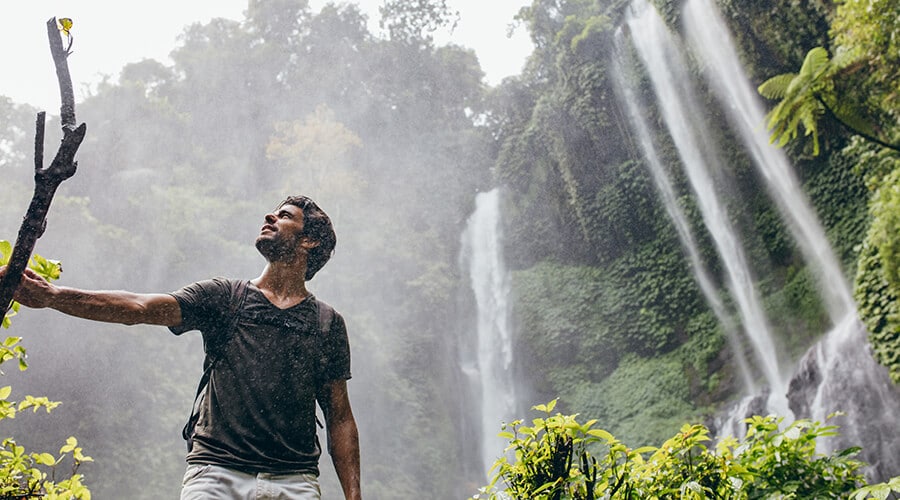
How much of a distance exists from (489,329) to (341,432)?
14.9m

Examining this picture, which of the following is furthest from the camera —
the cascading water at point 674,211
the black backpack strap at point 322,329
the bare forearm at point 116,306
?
the cascading water at point 674,211

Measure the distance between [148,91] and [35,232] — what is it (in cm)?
2800

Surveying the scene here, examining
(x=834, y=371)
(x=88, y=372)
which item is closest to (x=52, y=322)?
(x=88, y=372)

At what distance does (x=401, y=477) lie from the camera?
15.3 m

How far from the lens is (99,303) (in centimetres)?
167

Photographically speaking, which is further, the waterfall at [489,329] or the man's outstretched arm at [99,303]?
the waterfall at [489,329]

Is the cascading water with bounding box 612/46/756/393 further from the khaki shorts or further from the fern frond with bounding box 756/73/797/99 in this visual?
the khaki shorts

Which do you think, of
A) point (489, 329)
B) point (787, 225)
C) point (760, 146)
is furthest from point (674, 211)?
point (489, 329)

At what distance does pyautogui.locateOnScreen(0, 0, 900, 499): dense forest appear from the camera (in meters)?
10.8

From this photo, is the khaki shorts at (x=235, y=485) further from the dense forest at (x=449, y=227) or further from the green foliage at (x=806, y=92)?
the dense forest at (x=449, y=227)

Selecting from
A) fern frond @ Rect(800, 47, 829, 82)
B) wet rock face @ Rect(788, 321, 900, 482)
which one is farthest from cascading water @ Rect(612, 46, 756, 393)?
fern frond @ Rect(800, 47, 829, 82)

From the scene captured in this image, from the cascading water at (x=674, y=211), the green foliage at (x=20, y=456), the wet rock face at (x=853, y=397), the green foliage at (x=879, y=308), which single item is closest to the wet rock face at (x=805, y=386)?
the wet rock face at (x=853, y=397)

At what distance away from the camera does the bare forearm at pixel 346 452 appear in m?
2.05

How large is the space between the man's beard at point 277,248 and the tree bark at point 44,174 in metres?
1.05
